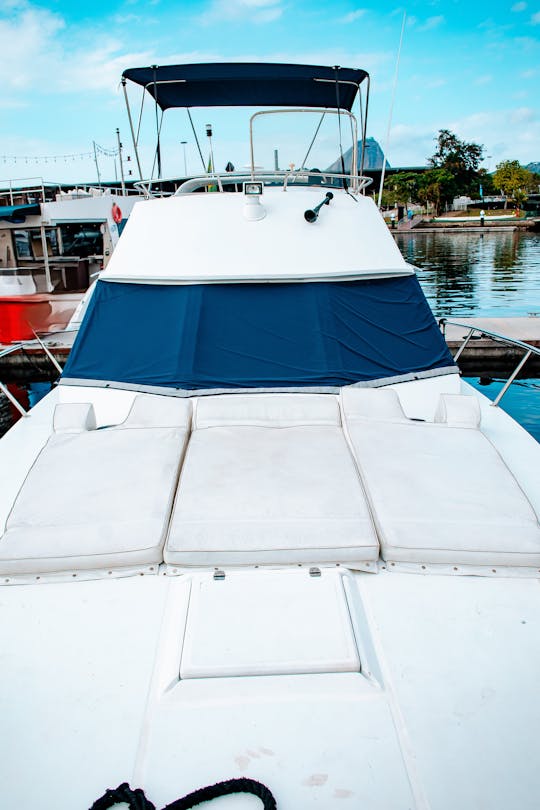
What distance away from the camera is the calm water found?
310 inches

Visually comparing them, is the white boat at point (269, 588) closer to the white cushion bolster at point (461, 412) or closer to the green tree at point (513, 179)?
the white cushion bolster at point (461, 412)

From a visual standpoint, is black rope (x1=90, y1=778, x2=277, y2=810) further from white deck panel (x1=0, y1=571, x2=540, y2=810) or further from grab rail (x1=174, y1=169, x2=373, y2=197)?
grab rail (x1=174, y1=169, x2=373, y2=197)

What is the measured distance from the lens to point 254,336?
3332 millimetres

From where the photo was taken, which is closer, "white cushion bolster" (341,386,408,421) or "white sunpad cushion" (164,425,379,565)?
"white sunpad cushion" (164,425,379,565)

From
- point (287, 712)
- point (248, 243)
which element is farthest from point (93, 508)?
point (248, 243)

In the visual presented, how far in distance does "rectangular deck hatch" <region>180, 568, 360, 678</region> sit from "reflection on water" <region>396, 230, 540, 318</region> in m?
3.80

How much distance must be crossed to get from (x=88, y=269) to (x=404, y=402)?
14.0 m

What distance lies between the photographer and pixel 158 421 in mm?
2574

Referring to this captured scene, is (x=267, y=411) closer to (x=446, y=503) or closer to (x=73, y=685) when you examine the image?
(x=446, y=503)

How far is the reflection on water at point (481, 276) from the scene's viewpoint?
14750 millimetres

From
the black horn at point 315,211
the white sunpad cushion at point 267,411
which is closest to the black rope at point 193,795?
the white sunpad cushion at point 267,411

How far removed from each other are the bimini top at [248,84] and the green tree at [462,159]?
7759 centimetres

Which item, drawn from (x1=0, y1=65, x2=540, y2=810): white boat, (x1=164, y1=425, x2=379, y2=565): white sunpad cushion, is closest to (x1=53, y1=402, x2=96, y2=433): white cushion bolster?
(x1=0, y1=65, x2=540, y2=810): white boat

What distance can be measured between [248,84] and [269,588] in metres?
4.64
